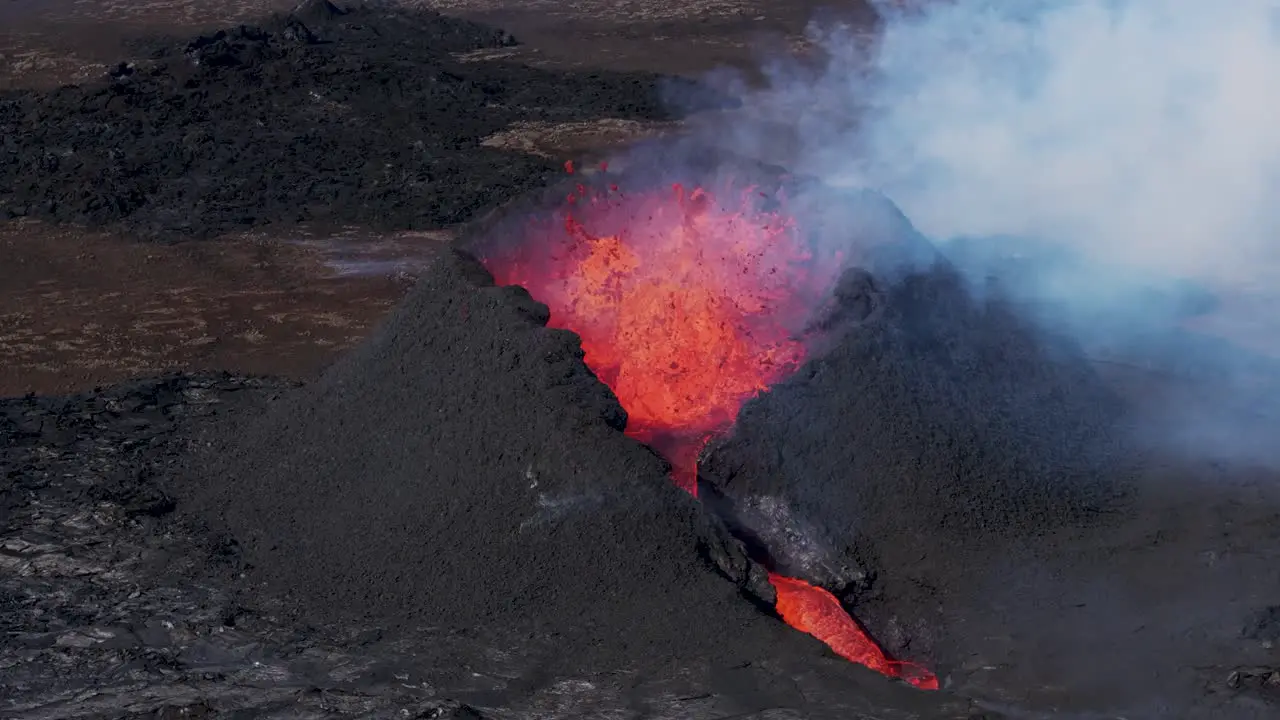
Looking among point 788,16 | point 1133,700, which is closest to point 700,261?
point 1133,700

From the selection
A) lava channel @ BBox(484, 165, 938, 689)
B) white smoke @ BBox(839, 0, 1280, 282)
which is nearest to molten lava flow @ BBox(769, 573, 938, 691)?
lava channel @ BBox(484, 165, 938, 689)

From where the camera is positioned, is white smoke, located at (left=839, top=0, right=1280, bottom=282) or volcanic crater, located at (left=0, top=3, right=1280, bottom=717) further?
white smoke, located at (left=839, top=0, right=1280, bottom=282)

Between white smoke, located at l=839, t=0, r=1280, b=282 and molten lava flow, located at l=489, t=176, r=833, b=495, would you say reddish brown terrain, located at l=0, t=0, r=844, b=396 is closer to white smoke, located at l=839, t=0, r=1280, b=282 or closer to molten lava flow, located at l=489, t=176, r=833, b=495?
molten lava flow, located at l=489, t=176, r=833, b=495

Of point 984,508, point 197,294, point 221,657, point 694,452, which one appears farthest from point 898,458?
point 197,294

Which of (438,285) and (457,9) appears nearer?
(438,285)

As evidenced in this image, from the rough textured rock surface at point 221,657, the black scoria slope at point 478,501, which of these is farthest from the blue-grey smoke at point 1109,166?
the rough textured rock surface at point 221,657

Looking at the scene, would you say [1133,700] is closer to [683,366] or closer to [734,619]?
[734,619]

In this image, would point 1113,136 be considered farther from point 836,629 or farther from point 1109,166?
point 836,629
